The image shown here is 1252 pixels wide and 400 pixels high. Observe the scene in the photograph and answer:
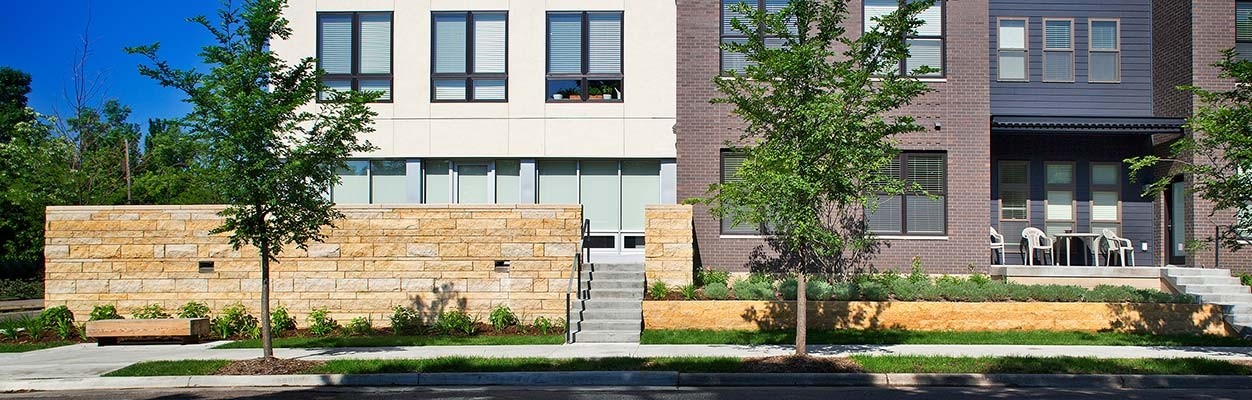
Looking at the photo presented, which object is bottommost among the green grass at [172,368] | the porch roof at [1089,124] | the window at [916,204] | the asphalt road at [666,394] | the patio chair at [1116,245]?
the asphalt road at [666,394]

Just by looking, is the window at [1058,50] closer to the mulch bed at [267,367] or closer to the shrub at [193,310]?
the mulch bed at [267,367]

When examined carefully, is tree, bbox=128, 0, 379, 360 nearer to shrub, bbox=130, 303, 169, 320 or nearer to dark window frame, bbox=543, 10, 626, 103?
shrub, bbox=130, 303, 169, 320

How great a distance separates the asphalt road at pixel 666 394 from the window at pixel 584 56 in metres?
9.96

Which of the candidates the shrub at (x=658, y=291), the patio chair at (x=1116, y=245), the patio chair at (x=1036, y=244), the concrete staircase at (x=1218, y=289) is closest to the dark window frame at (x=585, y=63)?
the shrub at (x=658, y=291)

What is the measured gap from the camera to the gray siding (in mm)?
21938

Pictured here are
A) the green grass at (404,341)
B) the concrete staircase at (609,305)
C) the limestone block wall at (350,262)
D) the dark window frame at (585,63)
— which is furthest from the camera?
the dark window frame at (585,63)

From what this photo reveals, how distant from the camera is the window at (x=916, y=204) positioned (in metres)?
20.1

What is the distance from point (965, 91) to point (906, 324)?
215 inches

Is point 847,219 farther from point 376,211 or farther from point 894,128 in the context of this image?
point 376,211

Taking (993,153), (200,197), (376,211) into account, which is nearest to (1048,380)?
(993,153)

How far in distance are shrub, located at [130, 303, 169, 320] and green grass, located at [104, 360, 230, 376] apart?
4.12 metres

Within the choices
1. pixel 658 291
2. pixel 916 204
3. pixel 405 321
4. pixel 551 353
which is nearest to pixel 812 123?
pixel 551 353

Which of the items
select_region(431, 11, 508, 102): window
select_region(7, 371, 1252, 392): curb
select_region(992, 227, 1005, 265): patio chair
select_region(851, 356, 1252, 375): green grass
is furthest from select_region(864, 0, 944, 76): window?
select_region(7, 371, 1252, 392): curb

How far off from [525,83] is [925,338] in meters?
9.94
